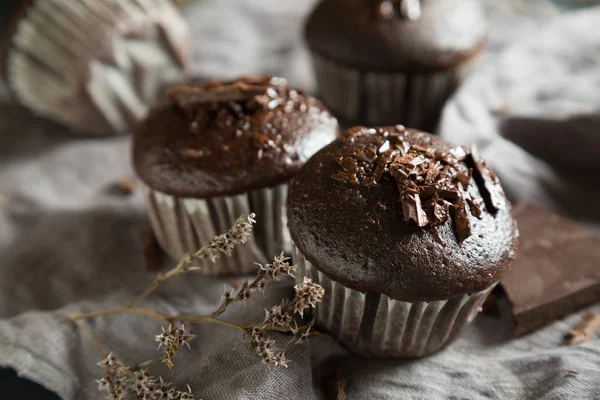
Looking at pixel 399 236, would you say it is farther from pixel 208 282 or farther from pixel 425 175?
pixel 208 282

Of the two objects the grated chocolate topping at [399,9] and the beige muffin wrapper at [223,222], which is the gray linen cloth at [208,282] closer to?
the beige muffin wrapper at [223,222]

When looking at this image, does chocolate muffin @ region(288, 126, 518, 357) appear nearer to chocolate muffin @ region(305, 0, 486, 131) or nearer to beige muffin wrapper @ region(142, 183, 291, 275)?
beige muffin wrapper @ region(142, 183, 291, 275)

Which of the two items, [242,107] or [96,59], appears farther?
[96,59]

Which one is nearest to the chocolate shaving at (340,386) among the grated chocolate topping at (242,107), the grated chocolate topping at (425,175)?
the grated chocolate topping at (425,175)

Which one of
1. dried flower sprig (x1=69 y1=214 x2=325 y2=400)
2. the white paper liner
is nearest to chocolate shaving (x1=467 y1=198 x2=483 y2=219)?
dried flower sprig (x1=69 y1=214 x2=325 y2=400)

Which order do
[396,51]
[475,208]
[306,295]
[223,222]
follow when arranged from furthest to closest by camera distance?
[396,51]
[223,222]
[475,208]
[306,295]

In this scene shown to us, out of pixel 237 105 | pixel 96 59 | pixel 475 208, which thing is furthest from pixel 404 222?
pixel 96 59

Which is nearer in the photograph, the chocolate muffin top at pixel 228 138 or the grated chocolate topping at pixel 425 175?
the grated chocolate topping at pixel 425 175
